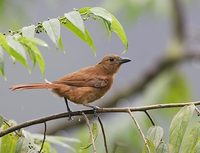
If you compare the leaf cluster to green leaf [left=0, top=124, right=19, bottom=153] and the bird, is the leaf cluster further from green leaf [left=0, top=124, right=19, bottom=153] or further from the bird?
the bird

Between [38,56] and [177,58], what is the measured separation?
4497 mm

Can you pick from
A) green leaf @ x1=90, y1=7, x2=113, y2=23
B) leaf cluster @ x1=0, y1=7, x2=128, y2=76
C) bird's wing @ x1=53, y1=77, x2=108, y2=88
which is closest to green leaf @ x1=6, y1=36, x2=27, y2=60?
leaf cluster @ x1=0, y1=7, x2=128, y2=76

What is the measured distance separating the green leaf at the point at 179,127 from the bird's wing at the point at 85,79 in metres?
0.94

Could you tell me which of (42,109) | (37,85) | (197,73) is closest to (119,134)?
(37,85)

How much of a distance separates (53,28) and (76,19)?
0.10m

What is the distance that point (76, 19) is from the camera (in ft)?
8.16

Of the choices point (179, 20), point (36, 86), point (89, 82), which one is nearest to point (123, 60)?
point (89, 82)

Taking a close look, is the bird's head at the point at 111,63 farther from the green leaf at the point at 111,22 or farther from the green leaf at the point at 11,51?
the green leaf at the point at 11,51

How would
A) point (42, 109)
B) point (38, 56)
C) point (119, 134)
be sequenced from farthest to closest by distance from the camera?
1. point (42, 109)
2. point (119, 134)
3. point (38, 56)

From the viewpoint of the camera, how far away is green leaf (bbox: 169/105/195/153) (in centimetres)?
227

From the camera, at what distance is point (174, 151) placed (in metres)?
2.26

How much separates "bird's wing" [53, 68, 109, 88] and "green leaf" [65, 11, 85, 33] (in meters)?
0.71

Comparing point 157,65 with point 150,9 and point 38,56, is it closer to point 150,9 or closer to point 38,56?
point 150,9

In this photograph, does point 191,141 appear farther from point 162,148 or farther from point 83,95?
point 83,95
